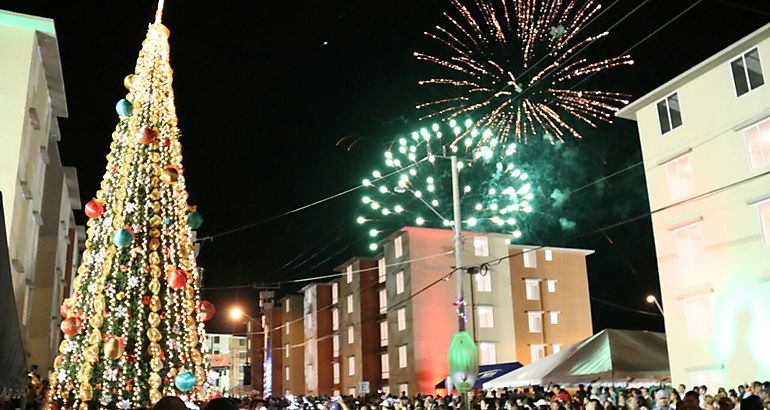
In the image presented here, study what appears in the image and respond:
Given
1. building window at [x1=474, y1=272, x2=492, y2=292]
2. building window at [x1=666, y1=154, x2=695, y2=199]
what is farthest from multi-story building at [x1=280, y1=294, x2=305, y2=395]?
building window at [x1=666, y1=154, x2=695, y2=199]

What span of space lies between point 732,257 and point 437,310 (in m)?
20.4

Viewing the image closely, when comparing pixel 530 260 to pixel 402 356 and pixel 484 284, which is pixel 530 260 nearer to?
pixel 484 284

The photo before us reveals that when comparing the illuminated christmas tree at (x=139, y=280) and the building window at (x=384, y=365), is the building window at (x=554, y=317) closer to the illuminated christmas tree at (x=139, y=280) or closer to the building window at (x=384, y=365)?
the building window at (x=384, y=365)

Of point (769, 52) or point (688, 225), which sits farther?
point (688, 225)

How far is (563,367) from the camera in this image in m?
20.5

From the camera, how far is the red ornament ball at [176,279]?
45.1 feet

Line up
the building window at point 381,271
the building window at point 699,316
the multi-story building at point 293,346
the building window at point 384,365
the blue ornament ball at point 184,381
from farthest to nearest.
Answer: the multi-story building at point 293,346 → the building window at point 381,271 → the building window at point 384,365 → the building window at point 699,316 → the blue ornament ball at point 184,381

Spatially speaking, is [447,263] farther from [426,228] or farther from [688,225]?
[688,225]

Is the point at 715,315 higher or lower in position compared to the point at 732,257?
lower

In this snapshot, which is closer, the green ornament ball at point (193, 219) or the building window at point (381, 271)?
the green ornament ball at point (193, 219)

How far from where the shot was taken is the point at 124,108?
14586mm

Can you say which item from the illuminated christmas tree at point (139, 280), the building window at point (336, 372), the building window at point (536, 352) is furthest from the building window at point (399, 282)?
the illuminated christmas tree at point (139, 280)

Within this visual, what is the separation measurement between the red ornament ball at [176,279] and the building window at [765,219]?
53.7 feet

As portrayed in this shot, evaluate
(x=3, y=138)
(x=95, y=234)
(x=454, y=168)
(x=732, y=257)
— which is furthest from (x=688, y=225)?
(x=3, y=138)
